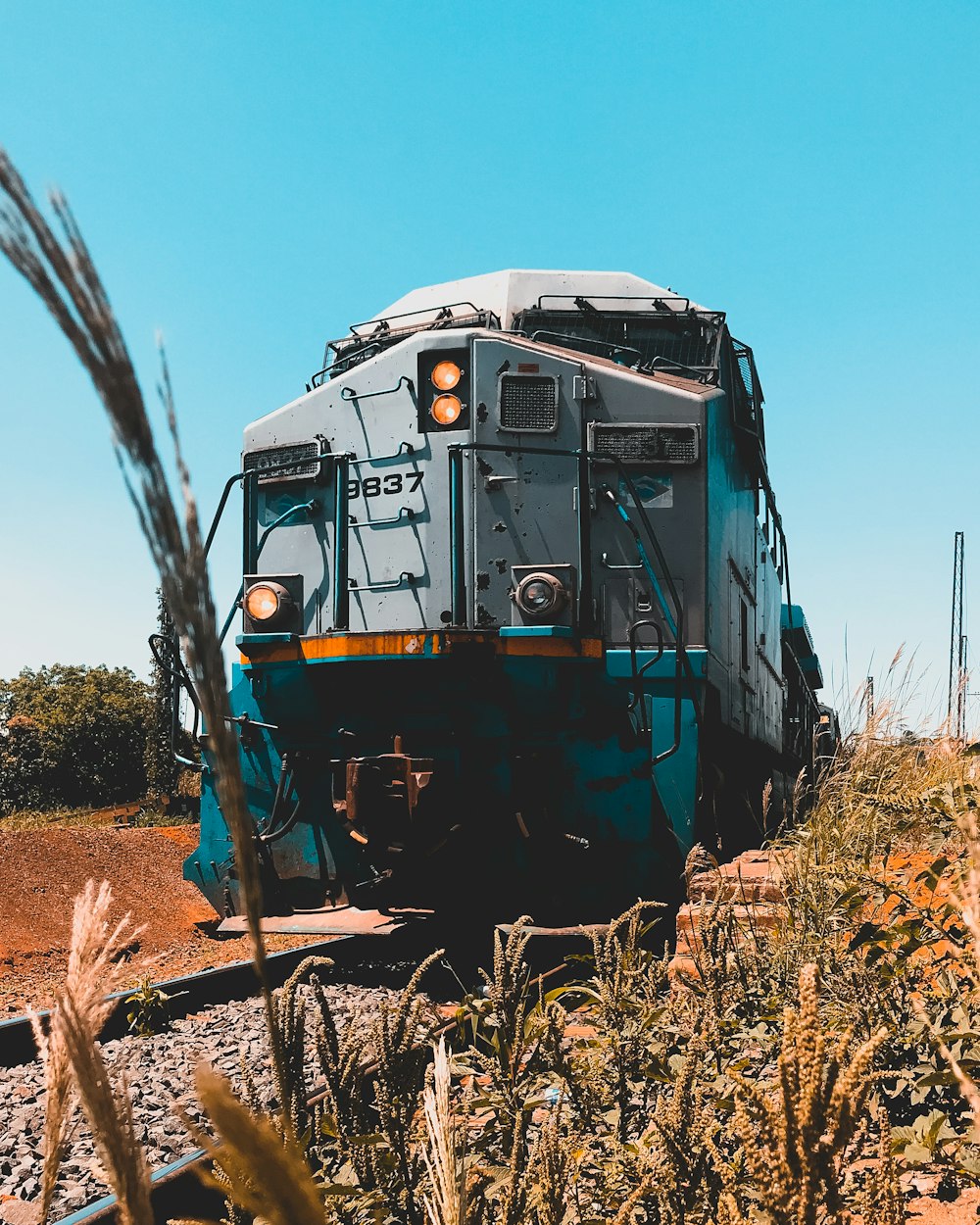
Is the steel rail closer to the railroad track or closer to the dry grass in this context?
the railroad track

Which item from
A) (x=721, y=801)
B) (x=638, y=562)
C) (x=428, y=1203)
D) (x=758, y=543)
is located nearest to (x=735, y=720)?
(x=721, y=801)

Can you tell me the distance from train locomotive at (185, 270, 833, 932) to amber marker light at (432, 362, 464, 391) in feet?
0.06

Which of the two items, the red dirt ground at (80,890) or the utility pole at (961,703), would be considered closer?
Answer: the utility pole at (961,703)

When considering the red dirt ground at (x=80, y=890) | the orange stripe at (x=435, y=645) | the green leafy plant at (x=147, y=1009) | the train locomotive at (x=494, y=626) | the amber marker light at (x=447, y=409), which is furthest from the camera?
the red dirt ground at (x=80, y=890)

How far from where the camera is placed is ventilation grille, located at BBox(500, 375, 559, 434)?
20.2ft

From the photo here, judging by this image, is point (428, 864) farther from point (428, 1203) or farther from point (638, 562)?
point (428, 1203)

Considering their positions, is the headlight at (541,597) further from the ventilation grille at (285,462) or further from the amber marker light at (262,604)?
the ventilation grille at (285,462)

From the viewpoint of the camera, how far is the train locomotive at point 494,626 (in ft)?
17.6

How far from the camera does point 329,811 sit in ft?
18.7

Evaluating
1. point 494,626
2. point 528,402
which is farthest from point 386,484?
point 494,626

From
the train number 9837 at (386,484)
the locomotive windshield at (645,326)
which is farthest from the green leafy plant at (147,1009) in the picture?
the locomotive windshield at (645,326)

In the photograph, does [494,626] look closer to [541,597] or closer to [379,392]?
[541,597]

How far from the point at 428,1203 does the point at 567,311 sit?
6816 mm

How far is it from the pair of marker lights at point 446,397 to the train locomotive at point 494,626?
14mm
